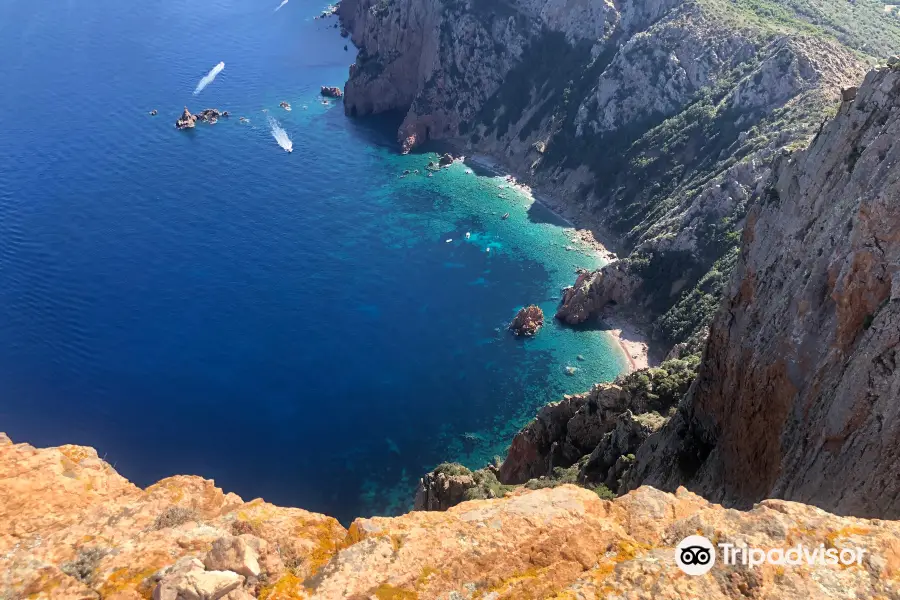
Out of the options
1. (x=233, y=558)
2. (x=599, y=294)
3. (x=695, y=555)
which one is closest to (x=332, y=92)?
(x=599, y=294)

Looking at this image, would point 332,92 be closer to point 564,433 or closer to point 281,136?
point 281,136

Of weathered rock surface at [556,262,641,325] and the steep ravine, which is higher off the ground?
the steep ravine

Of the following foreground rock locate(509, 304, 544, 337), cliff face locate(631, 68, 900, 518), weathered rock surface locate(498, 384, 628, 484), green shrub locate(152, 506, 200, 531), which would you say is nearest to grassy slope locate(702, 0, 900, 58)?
foreground rock locate(509, 304, 544, 337)

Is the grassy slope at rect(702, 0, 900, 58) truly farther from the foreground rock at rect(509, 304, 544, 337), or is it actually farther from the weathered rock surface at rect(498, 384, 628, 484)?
the weathered rock surface at rect(498, 384, 628, 484)

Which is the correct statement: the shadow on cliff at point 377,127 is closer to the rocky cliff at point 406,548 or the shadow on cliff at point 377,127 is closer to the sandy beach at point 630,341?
the sandy beach at point 630,341

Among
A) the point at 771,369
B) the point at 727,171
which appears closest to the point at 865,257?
the point at 771,369

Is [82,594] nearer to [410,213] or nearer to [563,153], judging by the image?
[410,213]

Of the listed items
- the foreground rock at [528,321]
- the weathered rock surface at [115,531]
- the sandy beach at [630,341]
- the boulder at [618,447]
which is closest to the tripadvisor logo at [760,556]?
the weathered rock surface at [115,531]
